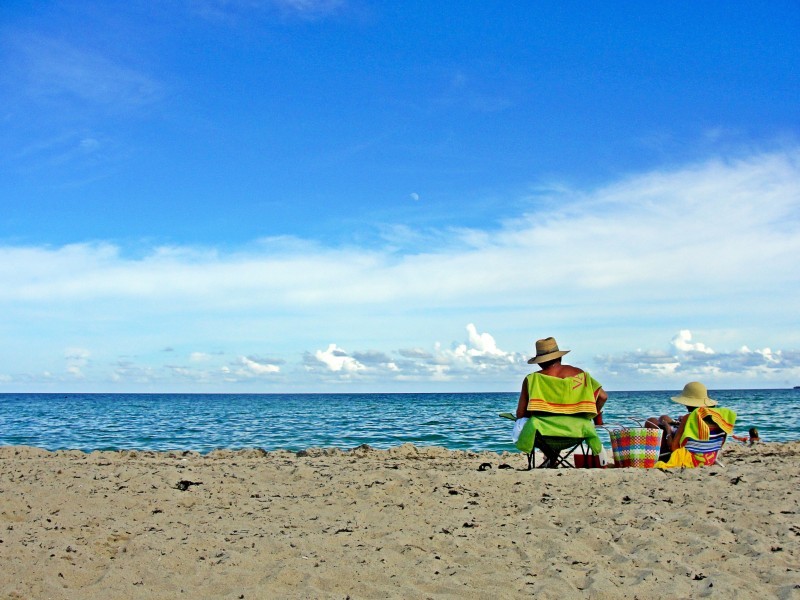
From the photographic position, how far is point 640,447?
25.4 feet

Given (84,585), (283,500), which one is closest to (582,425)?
(283,500)

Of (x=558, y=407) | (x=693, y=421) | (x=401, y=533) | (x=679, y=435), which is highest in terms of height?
(x=558, y=407)

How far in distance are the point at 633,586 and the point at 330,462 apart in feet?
18.0

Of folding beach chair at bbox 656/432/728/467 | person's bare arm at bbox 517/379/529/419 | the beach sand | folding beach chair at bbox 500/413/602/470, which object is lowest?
the beach sand

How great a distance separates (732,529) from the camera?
5.02m

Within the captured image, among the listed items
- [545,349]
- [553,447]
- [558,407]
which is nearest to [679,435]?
[553,447]

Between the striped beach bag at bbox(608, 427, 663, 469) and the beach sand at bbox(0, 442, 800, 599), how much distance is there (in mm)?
715

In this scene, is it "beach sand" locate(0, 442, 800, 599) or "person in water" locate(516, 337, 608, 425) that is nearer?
"beach sand" locate(0, 442, 800, 599)

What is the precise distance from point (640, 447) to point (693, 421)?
62 centimetres

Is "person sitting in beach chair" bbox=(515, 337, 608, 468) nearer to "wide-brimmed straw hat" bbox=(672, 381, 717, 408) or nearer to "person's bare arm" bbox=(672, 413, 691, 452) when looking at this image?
"person's bare arm" bbox=(672, 413, 691, 452)

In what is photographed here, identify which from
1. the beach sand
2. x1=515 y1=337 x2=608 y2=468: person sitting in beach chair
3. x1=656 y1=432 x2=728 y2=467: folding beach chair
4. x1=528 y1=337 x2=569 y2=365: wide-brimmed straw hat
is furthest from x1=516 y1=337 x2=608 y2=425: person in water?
x1=656 y1=432 x2=728 y2=467: folding beach chair

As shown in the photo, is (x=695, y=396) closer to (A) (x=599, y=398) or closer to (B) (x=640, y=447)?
(B) (x=640, y=447)

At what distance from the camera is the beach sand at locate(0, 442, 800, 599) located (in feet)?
13.7

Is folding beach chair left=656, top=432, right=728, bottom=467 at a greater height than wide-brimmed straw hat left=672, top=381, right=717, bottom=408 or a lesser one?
lesser
